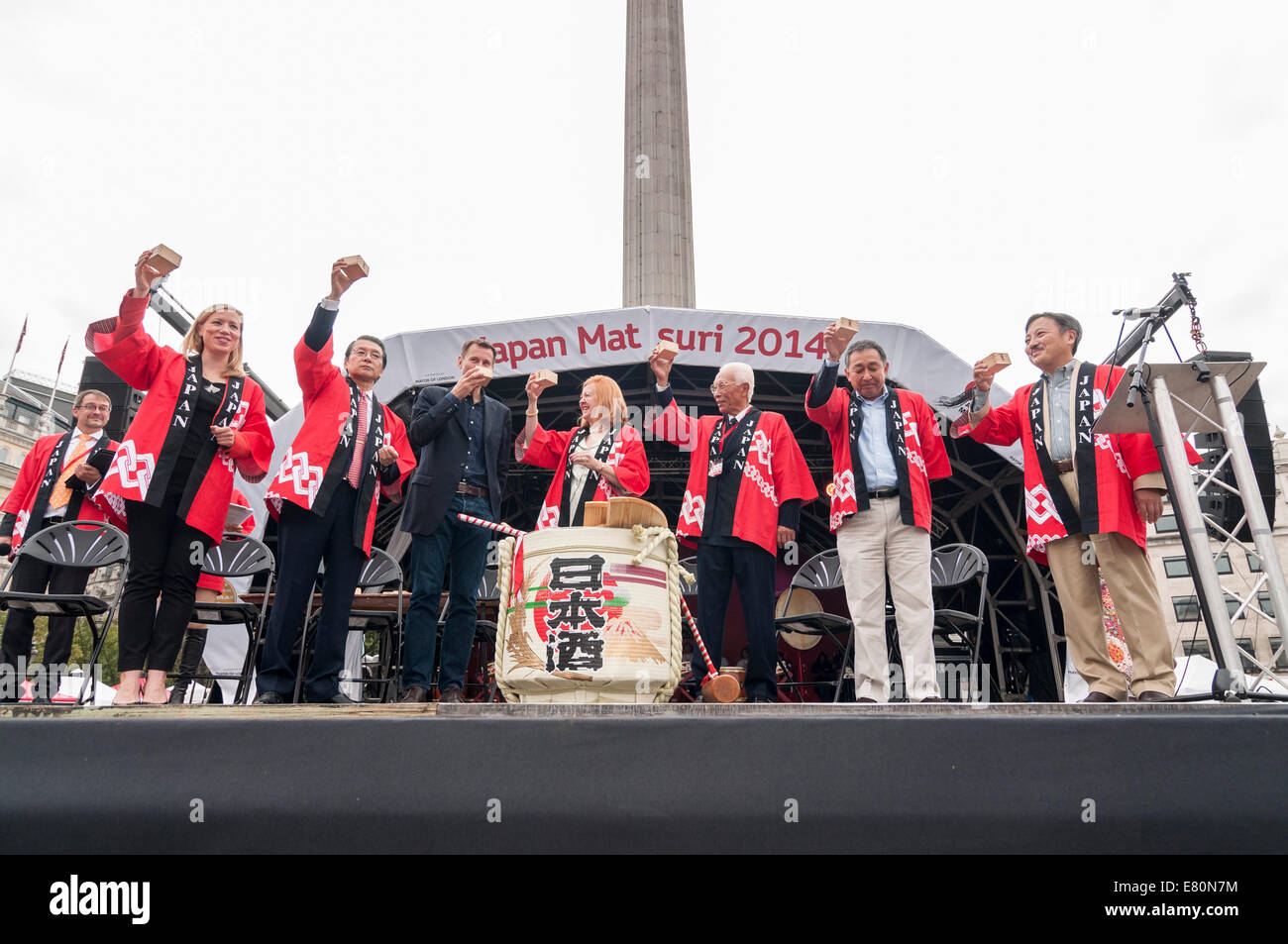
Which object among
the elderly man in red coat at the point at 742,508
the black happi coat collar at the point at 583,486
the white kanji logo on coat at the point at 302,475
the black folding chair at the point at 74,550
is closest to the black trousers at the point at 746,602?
the elderly man in red coat at the point at 742,508

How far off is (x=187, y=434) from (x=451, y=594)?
123 centimetres

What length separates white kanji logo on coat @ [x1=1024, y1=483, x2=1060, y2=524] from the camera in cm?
353

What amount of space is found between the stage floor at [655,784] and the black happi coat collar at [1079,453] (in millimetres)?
1461

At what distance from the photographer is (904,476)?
383 centimetres

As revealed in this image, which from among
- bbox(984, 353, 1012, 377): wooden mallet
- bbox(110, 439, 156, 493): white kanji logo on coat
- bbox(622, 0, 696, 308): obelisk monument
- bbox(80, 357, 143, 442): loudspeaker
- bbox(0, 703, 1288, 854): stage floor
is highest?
bbox(622, 0, 696, 308): obelisk monument

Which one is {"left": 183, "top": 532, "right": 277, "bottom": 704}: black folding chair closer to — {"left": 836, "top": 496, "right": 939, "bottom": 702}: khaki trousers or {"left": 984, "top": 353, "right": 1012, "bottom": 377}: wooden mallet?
{"left": 836, "top": 496, "right": 939, "bottom": 702}: khaki trousers

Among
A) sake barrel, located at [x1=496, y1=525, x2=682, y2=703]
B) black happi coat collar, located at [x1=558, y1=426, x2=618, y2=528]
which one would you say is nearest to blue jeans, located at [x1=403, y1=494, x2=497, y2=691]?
black happi coat collar, located at [x1=558, y1=426, x2=618, y2=528]

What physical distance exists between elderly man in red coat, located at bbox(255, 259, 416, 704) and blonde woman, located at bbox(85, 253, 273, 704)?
253mm

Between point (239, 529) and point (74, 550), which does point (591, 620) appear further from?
point (239, 529)

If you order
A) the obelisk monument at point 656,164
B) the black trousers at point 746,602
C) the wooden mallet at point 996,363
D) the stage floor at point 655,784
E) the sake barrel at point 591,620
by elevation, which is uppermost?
the obelisk monument at point 656,164

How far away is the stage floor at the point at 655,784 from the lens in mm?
1889

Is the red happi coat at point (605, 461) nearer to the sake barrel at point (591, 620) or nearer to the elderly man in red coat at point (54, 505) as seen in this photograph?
the sake barrel at point (591, 620)

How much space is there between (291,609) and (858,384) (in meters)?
2.71

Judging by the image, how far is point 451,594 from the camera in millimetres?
3715
